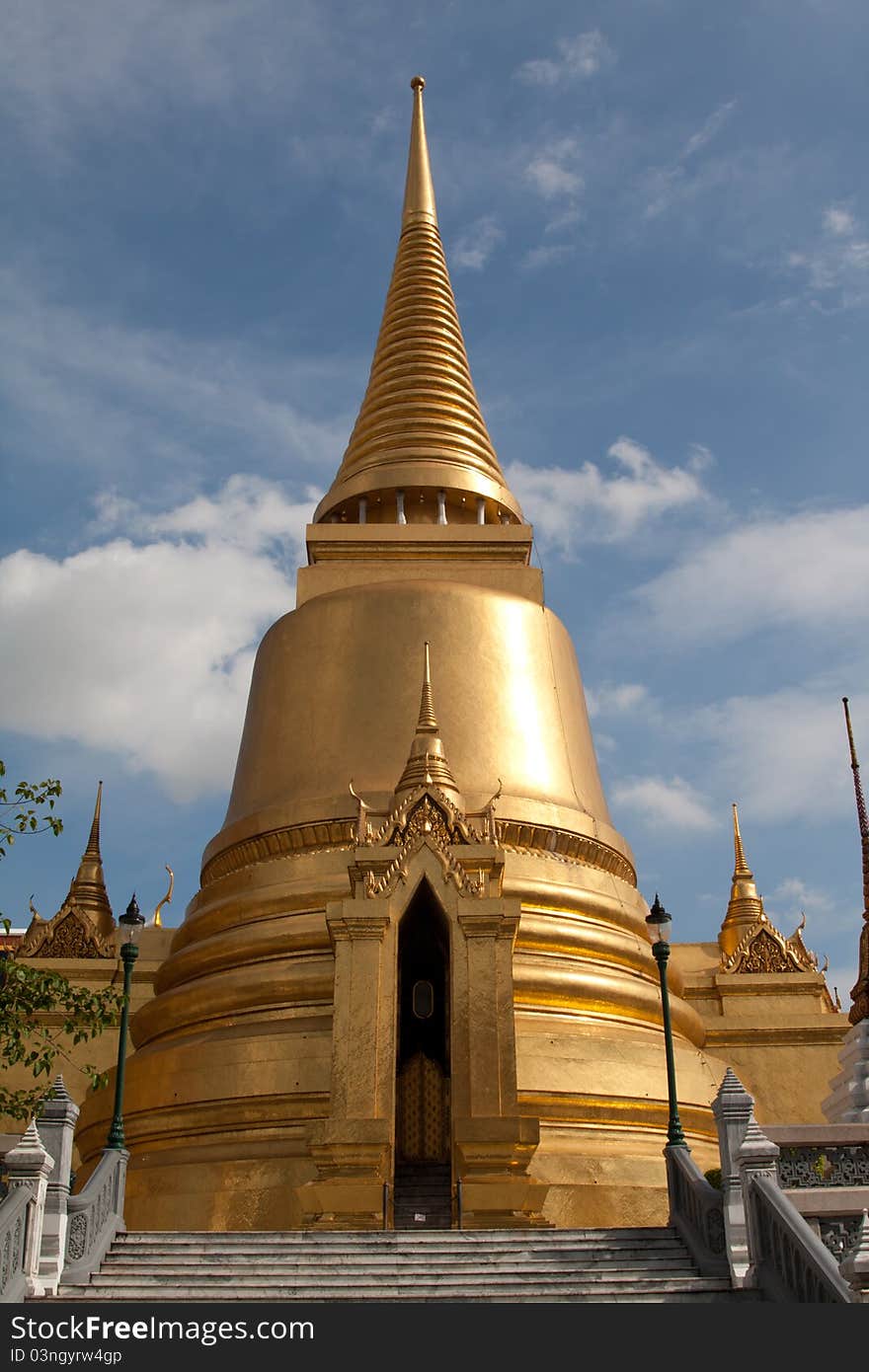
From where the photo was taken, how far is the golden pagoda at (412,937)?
46.9 feet

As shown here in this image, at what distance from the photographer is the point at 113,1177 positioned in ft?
36.7

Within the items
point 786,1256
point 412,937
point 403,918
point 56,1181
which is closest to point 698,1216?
point 786,1256

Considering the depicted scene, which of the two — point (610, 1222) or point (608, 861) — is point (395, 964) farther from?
point (608, 861)

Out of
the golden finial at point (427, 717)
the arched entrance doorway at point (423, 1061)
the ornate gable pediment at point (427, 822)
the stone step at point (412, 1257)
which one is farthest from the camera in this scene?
the golden finial at point (427, 717)

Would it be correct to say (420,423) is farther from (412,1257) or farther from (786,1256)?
(786,1256)

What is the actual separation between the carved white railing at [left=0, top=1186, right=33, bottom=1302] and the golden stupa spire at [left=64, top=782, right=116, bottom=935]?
15916 mm

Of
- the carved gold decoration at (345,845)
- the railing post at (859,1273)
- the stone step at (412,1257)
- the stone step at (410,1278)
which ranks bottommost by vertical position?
the railing post at (859,1273)

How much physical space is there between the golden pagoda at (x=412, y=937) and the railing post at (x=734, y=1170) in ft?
10.5

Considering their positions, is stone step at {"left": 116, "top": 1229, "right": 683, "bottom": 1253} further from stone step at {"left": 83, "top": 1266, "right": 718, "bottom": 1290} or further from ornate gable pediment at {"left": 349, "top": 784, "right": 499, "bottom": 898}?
ornate gable pediment at {"left": 349, "top": 784, "right": 499, "bottom": 898}

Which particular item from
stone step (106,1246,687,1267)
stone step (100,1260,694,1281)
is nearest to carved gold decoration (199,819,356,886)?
stone step (106,1246,687,1267)

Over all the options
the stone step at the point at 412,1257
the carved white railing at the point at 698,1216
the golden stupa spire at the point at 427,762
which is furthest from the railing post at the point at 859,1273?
the golden stupa spire at the point at 427,762

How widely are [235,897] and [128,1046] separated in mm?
3660

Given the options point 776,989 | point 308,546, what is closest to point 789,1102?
point 776,989

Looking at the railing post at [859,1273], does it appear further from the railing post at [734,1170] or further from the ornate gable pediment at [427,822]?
the ornate gable pediment at [427,822]
